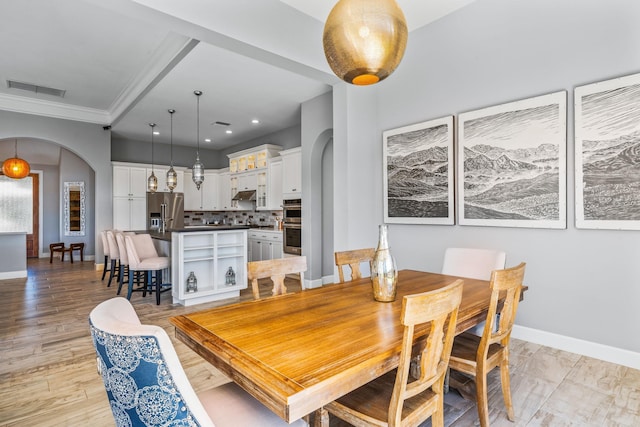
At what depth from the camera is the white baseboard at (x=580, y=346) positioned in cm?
252

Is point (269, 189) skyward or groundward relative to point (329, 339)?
skyward

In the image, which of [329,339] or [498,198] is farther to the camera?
[498,198]

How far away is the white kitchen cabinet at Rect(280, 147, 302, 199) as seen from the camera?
5.93 meters

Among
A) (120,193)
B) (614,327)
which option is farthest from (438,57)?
(120,193)

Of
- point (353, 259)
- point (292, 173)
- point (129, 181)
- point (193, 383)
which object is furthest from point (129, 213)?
point (353, 259)

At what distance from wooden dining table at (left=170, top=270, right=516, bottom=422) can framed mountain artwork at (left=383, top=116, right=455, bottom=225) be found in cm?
176

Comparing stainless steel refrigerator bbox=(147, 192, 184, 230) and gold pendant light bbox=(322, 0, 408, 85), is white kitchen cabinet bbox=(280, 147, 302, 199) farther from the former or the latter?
gold pendant light bbox=(322, 0, 408, 85)

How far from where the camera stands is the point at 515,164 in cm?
304

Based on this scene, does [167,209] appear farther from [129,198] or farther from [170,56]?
[170,56]

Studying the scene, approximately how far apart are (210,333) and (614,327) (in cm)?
301

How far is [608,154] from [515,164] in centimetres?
65

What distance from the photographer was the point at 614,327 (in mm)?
2582

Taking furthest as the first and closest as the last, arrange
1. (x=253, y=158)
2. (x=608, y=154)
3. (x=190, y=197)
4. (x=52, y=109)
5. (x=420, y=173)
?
(x=190, y=197) → (x=253, y=158) → (x=52, y=109) → (x=420, y=173) → (x=608, y=154)

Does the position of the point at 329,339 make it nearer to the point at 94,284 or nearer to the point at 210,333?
the point at 210,333
